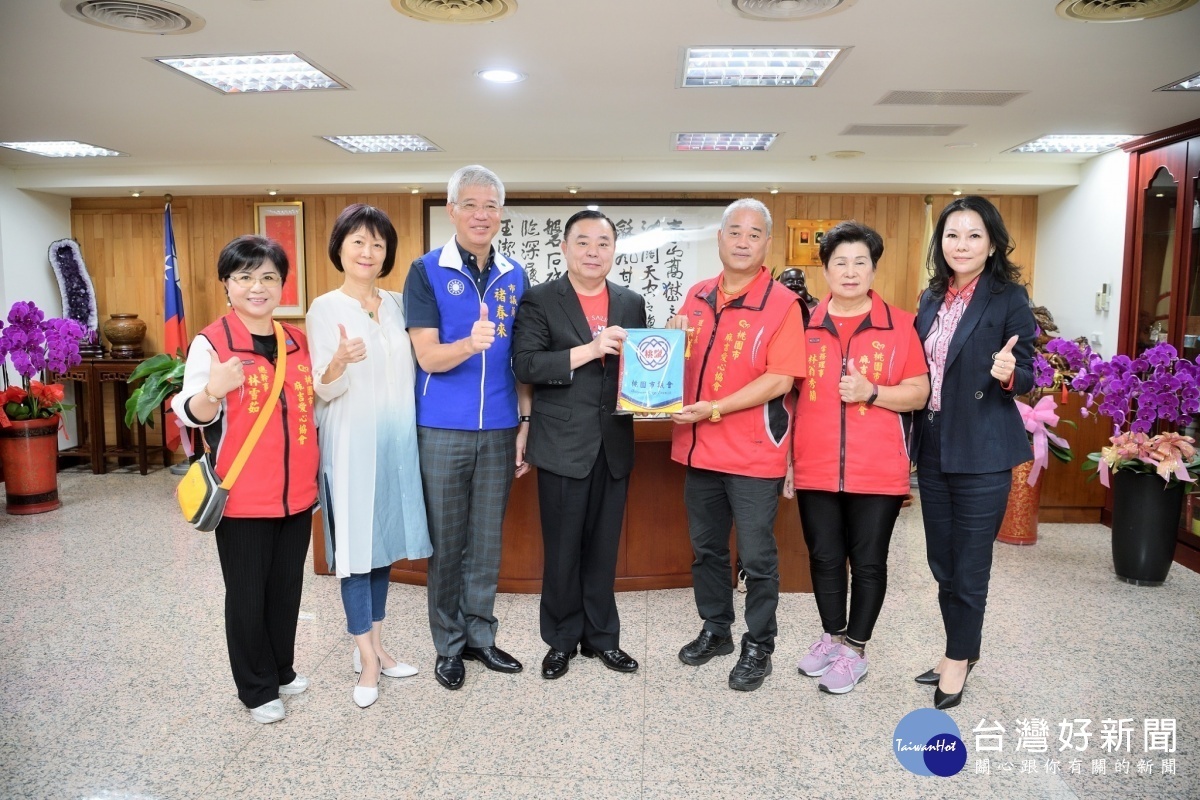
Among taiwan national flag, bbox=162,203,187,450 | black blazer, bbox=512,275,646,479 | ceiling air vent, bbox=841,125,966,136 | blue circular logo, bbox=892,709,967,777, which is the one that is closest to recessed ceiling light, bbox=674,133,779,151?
ceiling air vent, bbox=841,125,966,136

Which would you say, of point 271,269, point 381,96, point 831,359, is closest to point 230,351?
point 271,269

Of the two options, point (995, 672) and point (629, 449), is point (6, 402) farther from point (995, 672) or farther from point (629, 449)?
point (995, 672)

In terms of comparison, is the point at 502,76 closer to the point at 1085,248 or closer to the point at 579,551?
the point at 579,551

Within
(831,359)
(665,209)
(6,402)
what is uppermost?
(665,209)

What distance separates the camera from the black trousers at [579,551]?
2.53m

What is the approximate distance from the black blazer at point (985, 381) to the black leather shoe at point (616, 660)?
3.94 ft

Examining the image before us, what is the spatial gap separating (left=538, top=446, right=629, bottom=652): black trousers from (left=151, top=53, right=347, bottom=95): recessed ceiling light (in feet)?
7.72

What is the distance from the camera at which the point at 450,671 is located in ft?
8.47

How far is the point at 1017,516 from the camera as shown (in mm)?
4348

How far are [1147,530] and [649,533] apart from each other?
7.80ft

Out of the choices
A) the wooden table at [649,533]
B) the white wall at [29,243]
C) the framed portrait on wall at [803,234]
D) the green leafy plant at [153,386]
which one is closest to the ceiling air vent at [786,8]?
the wooden table at [649,533]

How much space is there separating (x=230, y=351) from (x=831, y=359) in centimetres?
173

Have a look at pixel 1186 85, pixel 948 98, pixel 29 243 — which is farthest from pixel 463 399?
pixel 29 243

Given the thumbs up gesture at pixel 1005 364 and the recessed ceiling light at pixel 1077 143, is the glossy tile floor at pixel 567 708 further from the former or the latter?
the recessed ceiling light at pixel 1077 143
